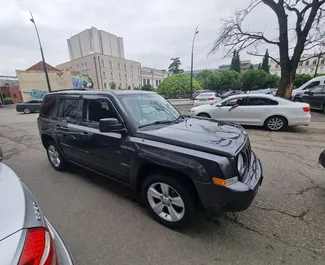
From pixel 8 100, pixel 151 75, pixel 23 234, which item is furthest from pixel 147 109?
pixel 151 75

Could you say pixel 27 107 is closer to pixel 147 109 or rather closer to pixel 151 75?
pixel 147 109

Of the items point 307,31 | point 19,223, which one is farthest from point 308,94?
point 19,223

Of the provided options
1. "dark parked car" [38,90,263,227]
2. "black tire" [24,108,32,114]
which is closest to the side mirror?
"dark parked car" [38,90,263,227]

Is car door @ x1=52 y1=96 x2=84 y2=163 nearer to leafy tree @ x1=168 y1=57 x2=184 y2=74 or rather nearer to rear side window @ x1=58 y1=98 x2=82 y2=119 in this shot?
rear side window @ x1=58 y1=98 x2=82 y2=119

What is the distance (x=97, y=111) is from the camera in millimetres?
2969

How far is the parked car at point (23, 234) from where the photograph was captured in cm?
95

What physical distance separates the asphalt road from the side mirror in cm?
126

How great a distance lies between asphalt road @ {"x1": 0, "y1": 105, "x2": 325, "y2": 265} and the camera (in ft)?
6.50

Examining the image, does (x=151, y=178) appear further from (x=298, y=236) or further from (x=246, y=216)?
(x=298, y=236)

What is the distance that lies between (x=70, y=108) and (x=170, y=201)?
257 centimetres

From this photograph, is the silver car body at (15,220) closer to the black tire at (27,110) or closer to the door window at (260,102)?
the door window at (260,102)

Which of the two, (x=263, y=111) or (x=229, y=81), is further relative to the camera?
(x=229, y=81)

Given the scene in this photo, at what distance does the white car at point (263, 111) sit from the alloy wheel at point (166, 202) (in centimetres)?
587

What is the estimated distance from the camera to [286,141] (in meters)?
5.77
